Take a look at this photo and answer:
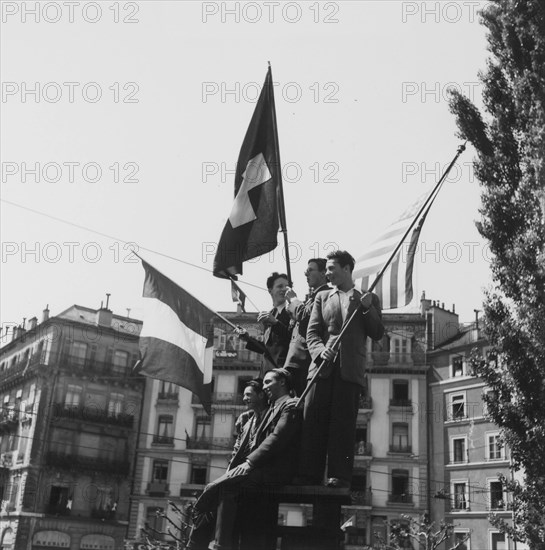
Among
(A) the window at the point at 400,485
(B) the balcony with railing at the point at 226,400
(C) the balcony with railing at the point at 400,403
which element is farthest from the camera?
(B) the balcony with railing at the point at 226,400

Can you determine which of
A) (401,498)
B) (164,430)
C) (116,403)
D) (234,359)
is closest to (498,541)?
(401,498)

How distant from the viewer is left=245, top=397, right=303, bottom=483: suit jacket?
22.8 feet

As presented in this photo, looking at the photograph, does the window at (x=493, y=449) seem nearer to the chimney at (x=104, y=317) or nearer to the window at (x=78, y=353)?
the window at (x=78, y=353)

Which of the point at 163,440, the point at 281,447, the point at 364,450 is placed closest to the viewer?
the point at 281,447

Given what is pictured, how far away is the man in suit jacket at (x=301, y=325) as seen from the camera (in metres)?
7.97

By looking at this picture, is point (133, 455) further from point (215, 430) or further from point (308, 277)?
point (308, 277)

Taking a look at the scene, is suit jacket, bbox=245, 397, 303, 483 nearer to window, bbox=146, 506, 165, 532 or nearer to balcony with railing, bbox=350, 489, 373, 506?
balcony with railing, bbox=350, 489, 373, 506

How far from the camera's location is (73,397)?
52.7m

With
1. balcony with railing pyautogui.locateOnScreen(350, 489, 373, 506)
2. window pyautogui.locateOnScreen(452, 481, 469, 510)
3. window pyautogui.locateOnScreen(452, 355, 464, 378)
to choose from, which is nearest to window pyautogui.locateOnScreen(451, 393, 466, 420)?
window pyautogui.locateOnScreen(452, 355, 464, 378)

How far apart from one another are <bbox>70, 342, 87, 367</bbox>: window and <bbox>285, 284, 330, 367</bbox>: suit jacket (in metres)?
47.6

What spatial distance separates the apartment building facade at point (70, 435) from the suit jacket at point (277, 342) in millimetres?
44995

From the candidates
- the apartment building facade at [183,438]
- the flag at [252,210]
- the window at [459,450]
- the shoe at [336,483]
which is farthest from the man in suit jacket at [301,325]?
the apartment building facade at [183,438]

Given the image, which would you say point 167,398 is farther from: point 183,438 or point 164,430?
point 183,438

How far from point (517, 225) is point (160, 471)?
130 feet
